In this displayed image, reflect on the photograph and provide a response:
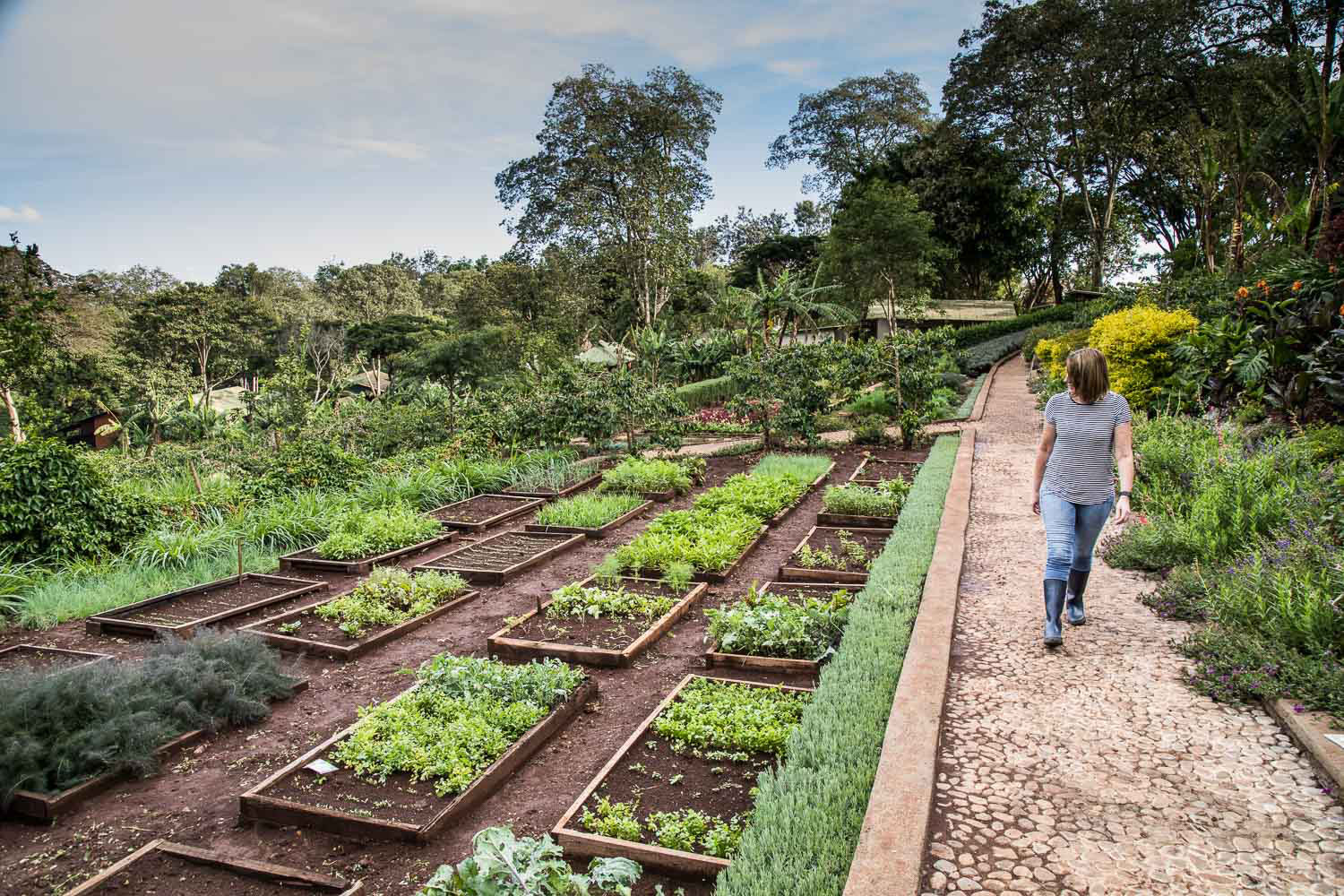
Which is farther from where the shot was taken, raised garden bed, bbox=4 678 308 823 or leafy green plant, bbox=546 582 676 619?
leafy green plant, bbox=546 582 676 619

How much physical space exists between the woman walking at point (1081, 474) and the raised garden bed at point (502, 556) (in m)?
4.42

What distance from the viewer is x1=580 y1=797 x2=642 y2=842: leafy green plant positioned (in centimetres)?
288

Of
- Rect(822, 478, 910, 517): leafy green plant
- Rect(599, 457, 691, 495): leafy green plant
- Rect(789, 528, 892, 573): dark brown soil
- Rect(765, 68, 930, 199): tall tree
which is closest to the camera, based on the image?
Rect(789, 528, 892, 573): dark brown soil

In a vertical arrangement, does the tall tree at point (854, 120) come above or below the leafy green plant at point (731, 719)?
above

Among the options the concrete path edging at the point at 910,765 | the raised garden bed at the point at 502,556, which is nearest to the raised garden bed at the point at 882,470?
the raised garden bed at the point at 502,556

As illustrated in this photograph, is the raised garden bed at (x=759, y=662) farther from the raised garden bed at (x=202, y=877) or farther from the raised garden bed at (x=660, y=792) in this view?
the raised garden bed at (x=202, y=877)

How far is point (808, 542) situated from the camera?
704cm

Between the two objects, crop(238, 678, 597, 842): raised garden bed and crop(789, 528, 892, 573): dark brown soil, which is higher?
crop(789, 528, 892, 573): dark brown soil

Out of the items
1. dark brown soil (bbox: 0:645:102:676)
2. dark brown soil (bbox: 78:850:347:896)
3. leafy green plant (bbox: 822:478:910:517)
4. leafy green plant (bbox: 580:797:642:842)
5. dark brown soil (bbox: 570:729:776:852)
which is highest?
leafy green plant (bbox: 822:478:910:517)

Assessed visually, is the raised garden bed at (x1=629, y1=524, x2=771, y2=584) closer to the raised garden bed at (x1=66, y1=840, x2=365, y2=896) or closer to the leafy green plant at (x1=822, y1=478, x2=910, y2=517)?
the leafy green plant at (x1=822, y1=478, x2=910, y2=517)

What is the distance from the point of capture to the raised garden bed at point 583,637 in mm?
4770

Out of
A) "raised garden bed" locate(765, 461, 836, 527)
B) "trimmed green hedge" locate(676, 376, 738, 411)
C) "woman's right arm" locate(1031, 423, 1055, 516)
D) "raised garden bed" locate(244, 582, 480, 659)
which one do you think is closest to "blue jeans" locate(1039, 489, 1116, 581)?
"woman's right arm" locate(1031, 423, 1055, 516)

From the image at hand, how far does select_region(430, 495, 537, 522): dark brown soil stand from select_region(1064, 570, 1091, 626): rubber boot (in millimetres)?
6205

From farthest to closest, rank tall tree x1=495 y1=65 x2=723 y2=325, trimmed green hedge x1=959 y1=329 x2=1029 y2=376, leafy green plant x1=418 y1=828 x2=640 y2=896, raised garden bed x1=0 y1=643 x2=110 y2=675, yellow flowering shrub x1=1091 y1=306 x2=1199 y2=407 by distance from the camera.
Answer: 1. tall tree x1=495 y1=65 x2=723 y2=325
2. trimmed green hedge x1=959 y1=329 x2=1029 y2=376
3. yellow flowering shrub x1=1091 y1=306 x2=1199 y2=407
4. raised garden bed x1=0 y1=643 x2=110 y2=675
5. leafy green plant x1=418 y1=828 x2=640 y2=896
